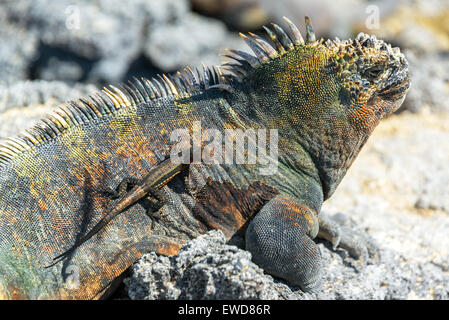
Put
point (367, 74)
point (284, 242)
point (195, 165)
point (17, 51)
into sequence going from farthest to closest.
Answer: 1. point (17, 51)
2. point (367, 74)
3. point (195, 165)
4. point (284, 242)

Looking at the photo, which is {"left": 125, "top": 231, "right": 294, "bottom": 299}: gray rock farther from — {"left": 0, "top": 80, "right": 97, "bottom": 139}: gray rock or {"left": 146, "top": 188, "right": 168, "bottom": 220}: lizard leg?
{"left": 0, "top": 80, "right": 97, "bottom": 139}: gray rock

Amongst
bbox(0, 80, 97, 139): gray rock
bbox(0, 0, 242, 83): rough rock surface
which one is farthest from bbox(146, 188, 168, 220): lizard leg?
bbox(0, 0, 242, 83): rough rock surface

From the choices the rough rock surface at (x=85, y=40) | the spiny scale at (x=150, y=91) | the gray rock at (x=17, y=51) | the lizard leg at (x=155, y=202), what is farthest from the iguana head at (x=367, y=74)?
the gray rock at (x=17, y=51)

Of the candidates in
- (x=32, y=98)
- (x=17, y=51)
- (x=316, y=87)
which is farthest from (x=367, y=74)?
(x=17, y=51)

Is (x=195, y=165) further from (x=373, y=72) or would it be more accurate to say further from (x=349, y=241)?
(x=349, y=241)

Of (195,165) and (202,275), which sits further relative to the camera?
(195,165)

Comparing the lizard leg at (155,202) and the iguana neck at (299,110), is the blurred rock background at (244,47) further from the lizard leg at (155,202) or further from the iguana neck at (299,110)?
the iguana neck at (299,110)
